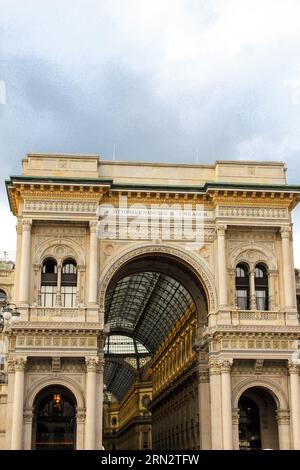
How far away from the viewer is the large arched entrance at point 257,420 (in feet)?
168

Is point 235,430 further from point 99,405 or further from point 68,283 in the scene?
point 68,283

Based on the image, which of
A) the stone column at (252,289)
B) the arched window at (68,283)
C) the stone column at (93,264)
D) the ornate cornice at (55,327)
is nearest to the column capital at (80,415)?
the ornate cornice at (55,327)

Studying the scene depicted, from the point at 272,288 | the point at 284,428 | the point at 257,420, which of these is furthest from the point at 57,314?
the point at 284,428

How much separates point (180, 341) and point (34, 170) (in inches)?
996

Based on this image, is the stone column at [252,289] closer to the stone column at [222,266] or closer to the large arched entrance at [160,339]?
the stone column at [222,266]

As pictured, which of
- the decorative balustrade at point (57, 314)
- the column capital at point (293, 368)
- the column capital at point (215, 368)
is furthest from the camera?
the column capital at point (215, 368)

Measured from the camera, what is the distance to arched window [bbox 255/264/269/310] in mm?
51438

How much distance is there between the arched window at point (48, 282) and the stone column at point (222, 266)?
427 inches

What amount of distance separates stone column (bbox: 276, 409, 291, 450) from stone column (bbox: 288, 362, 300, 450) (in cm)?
65

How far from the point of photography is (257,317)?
49969 millimetres

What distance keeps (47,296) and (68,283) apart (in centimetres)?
162

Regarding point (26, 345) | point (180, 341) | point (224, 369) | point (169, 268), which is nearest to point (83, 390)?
point (26, 345)
